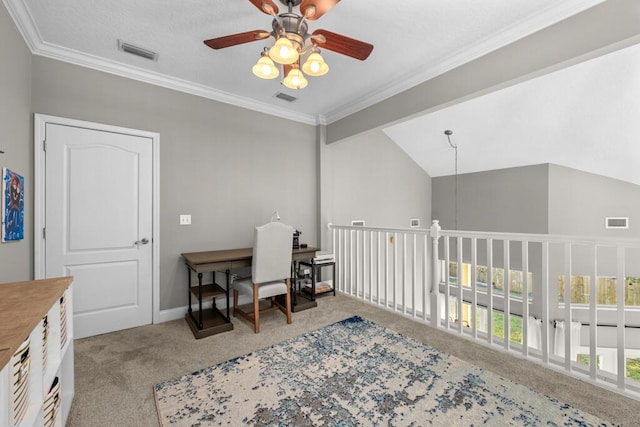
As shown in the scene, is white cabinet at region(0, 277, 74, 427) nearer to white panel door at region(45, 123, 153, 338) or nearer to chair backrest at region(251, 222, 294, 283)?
white panel door at region(45, 123, 153, 338)

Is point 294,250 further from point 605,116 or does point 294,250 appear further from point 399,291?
point 605,116

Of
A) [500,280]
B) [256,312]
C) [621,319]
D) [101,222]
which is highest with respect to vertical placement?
[101,222]

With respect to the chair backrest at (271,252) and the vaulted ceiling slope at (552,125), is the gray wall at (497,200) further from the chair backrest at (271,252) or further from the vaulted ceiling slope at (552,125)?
the chair backrest at (271,252)

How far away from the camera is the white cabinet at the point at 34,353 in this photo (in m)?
0.85

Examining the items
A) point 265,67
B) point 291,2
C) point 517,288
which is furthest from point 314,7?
point 517,288

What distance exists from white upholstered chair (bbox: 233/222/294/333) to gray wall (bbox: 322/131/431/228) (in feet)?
4.91

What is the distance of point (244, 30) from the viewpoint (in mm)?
2340

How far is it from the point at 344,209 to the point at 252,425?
11.4 feet

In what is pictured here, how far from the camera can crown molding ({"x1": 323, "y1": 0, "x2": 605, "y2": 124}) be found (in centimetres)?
200

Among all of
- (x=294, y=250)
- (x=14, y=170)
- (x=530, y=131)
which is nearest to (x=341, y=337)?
(x=294, y=250)

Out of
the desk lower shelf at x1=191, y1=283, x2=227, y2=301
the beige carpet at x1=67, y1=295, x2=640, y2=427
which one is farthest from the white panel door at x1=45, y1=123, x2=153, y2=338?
the desk lower shelf at x1=191, y1=283, x2=227, y2=301

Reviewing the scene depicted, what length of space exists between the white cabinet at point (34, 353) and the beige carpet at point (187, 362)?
0.24m

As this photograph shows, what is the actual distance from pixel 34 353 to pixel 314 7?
6.57 ft

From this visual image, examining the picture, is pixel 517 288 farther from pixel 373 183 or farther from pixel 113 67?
pixel 113 67
